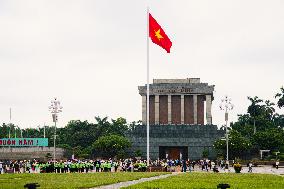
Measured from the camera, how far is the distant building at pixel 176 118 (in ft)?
300

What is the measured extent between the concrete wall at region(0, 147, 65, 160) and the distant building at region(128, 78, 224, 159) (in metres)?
16.1

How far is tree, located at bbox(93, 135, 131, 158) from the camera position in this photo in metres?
87.2

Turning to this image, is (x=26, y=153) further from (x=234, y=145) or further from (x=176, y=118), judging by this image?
(x=234, y=145)

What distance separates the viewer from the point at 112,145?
8781 centimetres

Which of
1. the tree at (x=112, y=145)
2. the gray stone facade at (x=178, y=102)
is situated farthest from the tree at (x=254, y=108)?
the tree at (x=112, y=145)

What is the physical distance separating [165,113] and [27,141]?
1123 inches

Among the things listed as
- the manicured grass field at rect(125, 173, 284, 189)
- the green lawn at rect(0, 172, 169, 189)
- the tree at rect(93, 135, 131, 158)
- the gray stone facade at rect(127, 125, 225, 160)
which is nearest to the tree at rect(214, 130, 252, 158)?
the gray stone facade at rect(127, 125, 225, 160)

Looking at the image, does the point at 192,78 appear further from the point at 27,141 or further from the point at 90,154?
the point at 27,141

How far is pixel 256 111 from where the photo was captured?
127125 mm

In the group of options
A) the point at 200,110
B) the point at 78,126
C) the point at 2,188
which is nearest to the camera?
the point at 2,188

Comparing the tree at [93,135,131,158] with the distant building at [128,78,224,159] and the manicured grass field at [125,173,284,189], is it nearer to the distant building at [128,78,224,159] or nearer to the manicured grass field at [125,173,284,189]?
the distant building at [128,78,224,159]

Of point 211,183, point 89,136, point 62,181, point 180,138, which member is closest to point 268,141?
point 180,138

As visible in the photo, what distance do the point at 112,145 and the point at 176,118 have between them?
735 inches

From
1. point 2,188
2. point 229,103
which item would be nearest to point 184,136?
point 229,103
